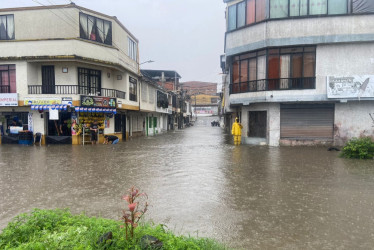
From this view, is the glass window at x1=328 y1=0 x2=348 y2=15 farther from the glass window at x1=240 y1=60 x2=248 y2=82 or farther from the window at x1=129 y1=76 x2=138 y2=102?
the window at x1=129 y1=76 x2=138 y2=102

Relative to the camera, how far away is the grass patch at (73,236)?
3.06 metres

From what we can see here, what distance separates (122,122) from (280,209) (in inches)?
803

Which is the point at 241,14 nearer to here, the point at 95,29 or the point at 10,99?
the point at 95,29

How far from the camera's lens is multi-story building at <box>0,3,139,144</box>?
62.0ft

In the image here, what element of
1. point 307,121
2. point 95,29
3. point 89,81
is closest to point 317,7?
point 307,121

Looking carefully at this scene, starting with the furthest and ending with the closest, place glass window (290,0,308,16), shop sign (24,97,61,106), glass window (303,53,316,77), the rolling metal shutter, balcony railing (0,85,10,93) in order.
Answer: balcony railing (0,85,10,93) < shop sign (24,97,61,106) < the rolling metal shutter < glass window (303,53,316,77) < glass window (290,0,308,16)

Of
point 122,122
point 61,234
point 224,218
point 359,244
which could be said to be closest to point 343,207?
point 359,244

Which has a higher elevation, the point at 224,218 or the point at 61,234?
the point at 61,234

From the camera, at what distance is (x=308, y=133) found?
55.8ft

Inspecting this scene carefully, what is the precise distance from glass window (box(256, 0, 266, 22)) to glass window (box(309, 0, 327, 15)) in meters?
2.83

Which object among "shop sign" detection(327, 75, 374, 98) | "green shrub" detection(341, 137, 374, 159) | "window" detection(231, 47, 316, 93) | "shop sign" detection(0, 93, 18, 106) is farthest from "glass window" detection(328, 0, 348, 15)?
"shop sign" detection(0, 93, 18, 106)

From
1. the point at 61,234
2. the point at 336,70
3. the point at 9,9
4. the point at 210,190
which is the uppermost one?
the point at 9,9

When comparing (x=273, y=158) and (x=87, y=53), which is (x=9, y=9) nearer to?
(x=87, y=53)

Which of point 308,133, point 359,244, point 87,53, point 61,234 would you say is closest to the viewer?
point 61,234
